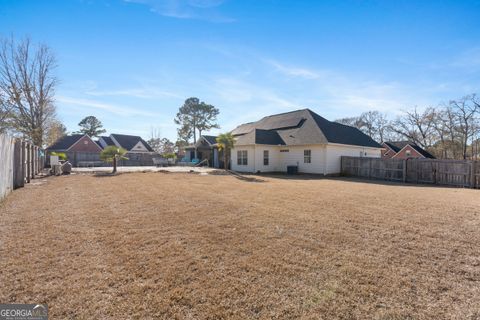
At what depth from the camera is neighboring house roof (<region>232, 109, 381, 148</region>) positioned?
1952 cm

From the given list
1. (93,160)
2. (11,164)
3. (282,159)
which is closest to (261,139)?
(282,159)

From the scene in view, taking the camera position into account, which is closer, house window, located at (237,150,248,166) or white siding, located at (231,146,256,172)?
white siding, located at (231,146,256,172)

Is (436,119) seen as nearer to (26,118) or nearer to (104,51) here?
(104,51)

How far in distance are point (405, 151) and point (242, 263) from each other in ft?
128

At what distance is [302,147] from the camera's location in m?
19.9

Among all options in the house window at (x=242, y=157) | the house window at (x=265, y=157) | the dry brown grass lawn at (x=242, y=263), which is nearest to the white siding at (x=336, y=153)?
the house window at (x=265, y=157)

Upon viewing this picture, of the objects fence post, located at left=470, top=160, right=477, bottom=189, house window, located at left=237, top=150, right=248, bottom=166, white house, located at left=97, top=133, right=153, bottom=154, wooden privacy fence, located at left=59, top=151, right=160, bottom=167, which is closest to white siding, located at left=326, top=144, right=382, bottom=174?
house window, located at left=237, top=150, right=248, bottom=166

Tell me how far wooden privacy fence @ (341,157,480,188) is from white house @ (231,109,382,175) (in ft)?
5.23

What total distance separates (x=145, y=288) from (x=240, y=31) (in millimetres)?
11532

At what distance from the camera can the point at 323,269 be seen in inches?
123

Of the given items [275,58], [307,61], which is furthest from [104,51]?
[307,61]

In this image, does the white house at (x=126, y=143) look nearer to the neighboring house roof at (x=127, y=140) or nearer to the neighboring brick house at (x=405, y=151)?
the neighboring house roof at (x=127, y=140)

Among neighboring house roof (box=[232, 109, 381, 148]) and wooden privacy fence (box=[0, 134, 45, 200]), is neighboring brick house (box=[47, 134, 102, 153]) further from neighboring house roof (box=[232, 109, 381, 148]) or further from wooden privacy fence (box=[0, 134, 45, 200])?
neighboring house roof (box=[232, 109, 381, 148])

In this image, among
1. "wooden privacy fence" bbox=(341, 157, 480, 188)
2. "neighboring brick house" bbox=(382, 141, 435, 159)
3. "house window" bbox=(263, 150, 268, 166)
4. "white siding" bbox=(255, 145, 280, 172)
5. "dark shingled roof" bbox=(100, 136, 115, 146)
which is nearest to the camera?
"wooden privacy fence" bbox=(341, 157, 480, 188)
